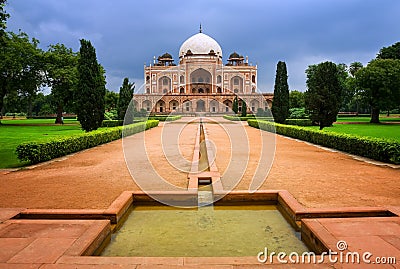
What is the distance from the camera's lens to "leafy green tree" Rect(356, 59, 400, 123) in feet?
80.9

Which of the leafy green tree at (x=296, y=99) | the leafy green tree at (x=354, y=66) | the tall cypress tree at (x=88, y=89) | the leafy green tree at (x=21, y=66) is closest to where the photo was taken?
the tall cypress tree at (x=88, y=89)

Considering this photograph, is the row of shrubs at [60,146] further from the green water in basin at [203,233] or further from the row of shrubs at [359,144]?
the row of shrubs at [359,144]

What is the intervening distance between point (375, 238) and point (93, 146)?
9.52 meters

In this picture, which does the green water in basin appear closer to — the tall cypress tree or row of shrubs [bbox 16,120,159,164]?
row of shrubs [bbox 16,120,159,164]

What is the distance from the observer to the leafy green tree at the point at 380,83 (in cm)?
2467

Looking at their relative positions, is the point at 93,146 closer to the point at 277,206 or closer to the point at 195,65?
the point at 277,206

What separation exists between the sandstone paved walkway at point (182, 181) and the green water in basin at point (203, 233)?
65 centimetres

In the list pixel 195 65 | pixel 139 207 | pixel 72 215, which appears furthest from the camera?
pixel 195 65

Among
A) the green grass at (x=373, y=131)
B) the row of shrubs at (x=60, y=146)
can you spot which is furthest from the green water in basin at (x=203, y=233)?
the green grass at (x=373, y=131)

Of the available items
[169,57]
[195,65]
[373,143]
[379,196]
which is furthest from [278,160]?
[169,57]

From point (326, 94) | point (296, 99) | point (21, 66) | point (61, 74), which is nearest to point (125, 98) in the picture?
point (61, 74)

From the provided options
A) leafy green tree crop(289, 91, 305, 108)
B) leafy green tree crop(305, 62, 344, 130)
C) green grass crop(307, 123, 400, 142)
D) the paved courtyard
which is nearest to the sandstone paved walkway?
the paved courtyard

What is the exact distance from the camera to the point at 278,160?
7.92m

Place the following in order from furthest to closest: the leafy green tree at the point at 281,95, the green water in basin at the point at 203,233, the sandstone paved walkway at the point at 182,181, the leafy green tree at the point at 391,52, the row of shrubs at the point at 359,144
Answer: the leafy green tree at the point at 391,52 < the leafy green tree at the point at 281,95 < the row of shrubs at the point at 359,144 < the sandstone paved walkway at the point at 182,181 < the green water in basin at the point at 203,233
